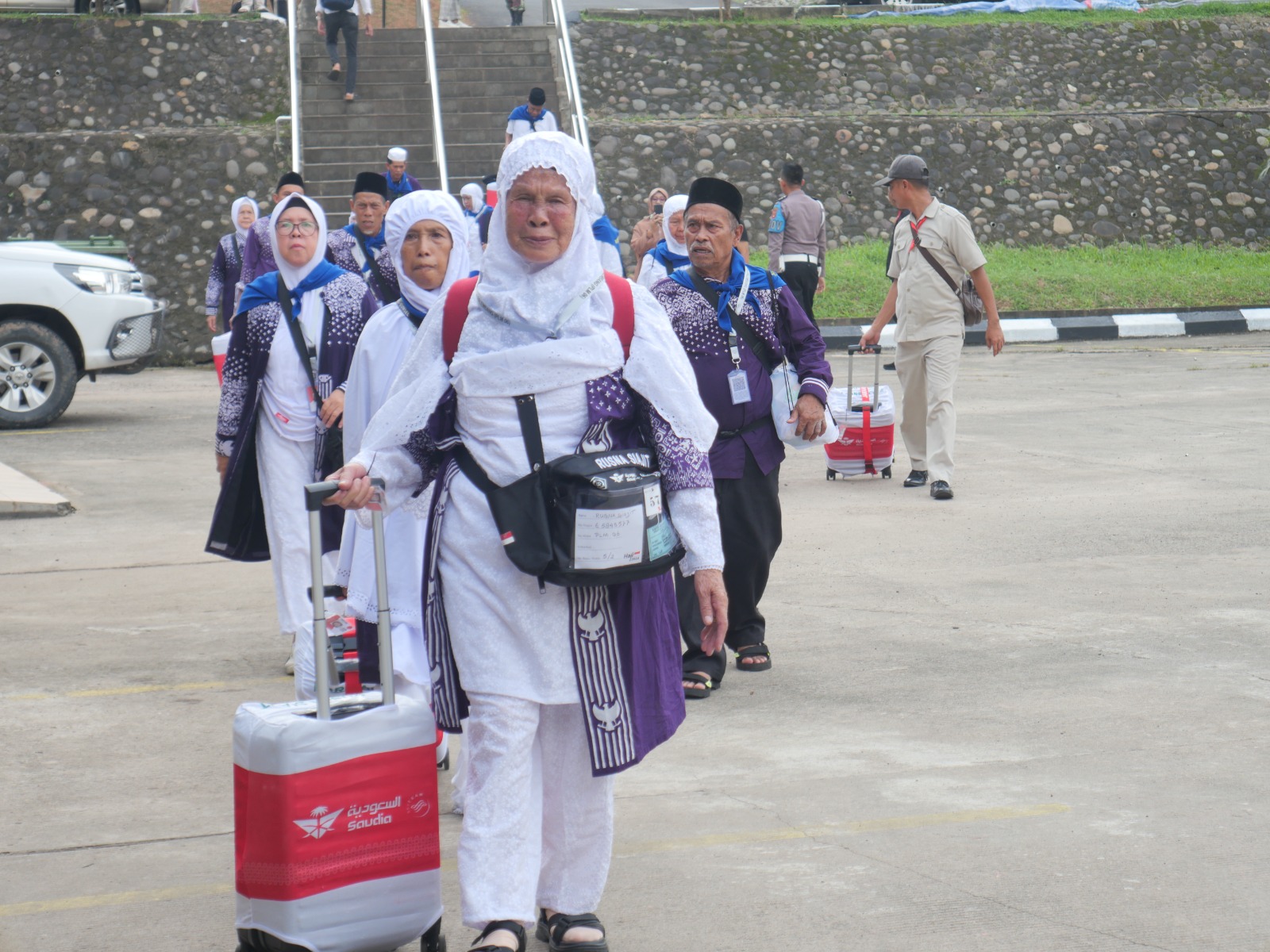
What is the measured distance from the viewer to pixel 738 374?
6156 millimetres

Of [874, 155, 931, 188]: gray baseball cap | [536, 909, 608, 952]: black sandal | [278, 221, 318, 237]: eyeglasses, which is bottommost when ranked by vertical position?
[536, 909, 608, 952]: black sandal

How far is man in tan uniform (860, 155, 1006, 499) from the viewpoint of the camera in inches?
395

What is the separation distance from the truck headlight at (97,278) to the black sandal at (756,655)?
922 centimetres

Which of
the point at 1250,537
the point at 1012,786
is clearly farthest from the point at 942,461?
the point at 1012,786

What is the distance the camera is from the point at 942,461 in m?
10.1

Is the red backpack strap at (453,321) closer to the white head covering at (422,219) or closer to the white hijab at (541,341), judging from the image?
the white hijab at (541,341)

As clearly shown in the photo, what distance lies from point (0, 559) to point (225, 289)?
16.4 feet

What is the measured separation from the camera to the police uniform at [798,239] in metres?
17.1

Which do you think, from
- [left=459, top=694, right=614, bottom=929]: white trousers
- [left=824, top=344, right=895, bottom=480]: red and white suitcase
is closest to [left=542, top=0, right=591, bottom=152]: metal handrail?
[left=824, top=344, right=895, bottom=480]: red and white suitcase

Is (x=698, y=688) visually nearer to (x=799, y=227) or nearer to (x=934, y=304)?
(x=934, y=304)

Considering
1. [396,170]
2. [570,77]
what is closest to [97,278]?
[396,170]

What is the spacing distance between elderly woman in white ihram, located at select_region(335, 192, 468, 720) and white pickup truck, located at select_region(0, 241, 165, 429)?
9131 millimetres

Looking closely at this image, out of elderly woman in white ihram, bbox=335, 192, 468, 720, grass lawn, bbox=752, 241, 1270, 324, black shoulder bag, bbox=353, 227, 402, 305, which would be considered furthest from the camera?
grass lawn, bbox=752, 241, 1270, 324

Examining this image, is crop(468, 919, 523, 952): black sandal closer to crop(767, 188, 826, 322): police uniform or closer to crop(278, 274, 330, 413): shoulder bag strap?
crop(278, 274, 330, 413): shoulder bag strap
